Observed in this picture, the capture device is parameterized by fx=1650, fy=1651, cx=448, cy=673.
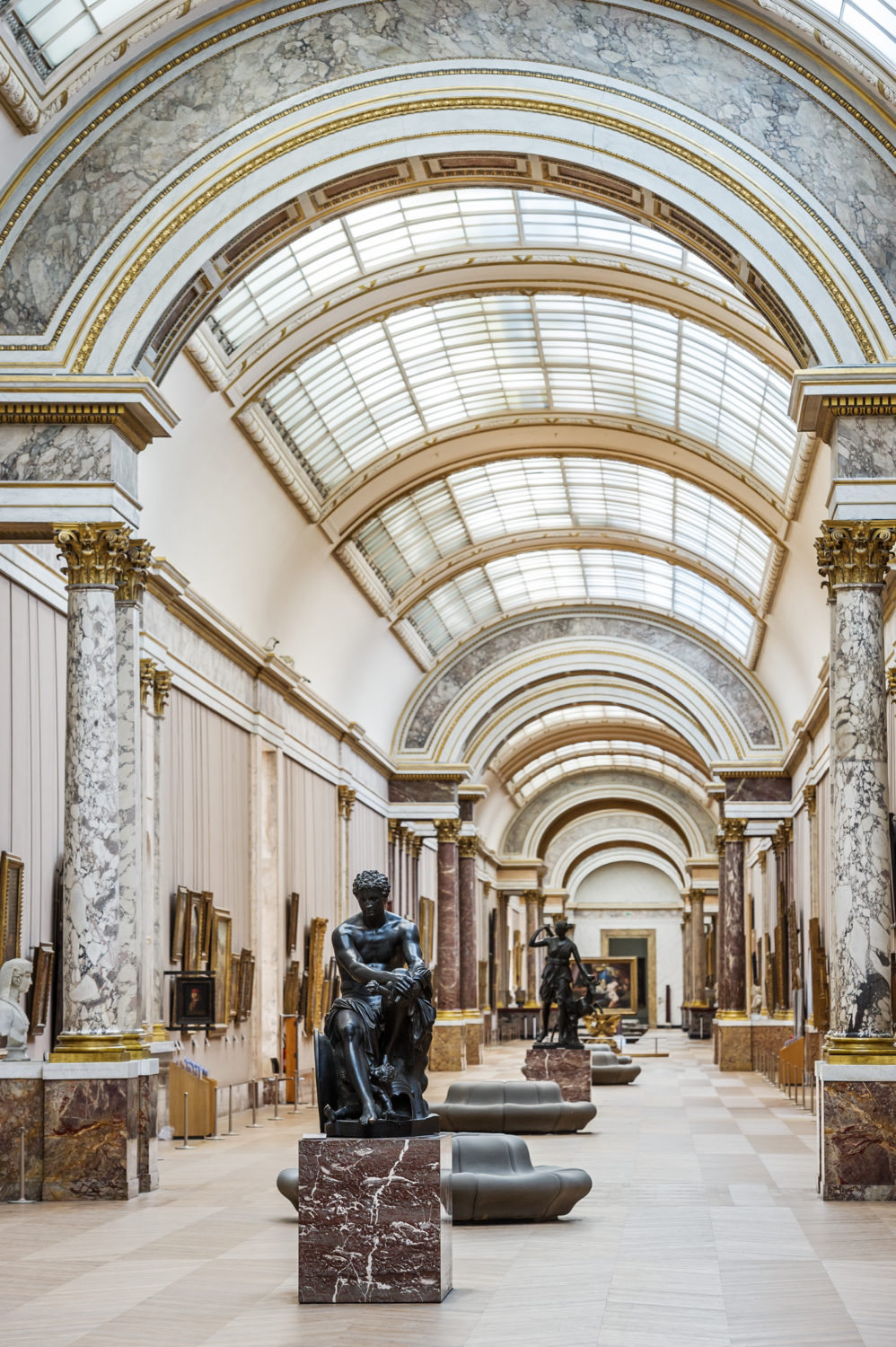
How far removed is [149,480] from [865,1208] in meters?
12.2

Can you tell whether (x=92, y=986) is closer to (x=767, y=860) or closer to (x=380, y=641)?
(x=380, y=641)

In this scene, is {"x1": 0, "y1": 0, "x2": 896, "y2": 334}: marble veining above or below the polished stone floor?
above

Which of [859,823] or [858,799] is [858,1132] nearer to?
[859,823]

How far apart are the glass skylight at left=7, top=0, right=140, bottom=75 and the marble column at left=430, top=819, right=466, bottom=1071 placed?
1002 inches

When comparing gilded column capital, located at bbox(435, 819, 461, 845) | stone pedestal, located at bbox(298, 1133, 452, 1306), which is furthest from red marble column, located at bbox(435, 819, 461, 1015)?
stone pedestal, located at bbox(298, 1133, 452, 1306)

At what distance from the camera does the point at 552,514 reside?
35.7 metres

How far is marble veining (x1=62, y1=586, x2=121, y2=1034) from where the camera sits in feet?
45.8

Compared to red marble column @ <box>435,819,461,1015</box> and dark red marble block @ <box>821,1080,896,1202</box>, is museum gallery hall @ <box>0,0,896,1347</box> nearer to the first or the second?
dark red marble block @ <box>821,1080,896,1202</box>

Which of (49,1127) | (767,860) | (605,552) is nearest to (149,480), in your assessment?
(49,1127)

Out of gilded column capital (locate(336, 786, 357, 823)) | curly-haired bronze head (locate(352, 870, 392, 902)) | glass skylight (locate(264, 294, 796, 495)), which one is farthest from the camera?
gilded column capital (locate(336, 786, 357, 823))

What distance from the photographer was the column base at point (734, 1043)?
123 ft

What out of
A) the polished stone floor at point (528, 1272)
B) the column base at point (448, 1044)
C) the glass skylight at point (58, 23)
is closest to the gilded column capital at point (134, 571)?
the glass skylight at point (58, 23)

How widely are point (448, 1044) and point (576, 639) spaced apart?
1001cm

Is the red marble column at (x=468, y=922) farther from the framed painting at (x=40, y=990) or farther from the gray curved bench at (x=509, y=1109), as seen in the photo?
the framed painting at (x=40, y=990)
